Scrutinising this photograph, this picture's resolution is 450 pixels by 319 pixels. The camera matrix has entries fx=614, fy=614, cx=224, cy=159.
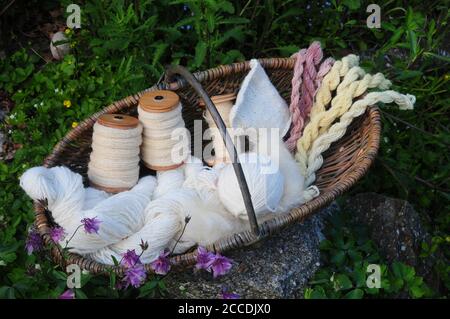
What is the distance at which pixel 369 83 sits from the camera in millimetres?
1881

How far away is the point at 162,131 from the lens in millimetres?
1804

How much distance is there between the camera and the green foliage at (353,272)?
5.19 ft

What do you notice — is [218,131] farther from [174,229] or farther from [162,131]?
[174,229]

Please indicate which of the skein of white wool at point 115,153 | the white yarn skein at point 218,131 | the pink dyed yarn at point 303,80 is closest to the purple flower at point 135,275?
the skein of white wool at point 115,153

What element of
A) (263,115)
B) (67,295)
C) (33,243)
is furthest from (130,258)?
(263,115)

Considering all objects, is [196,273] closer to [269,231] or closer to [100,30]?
[269,231]

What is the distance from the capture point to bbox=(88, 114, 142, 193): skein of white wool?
67.9 inches

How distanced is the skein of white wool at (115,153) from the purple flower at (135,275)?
46 cm

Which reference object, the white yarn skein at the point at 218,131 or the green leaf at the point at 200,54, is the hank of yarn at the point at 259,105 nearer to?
the white yarn skein at the point at 218,131

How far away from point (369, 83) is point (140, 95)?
70cm

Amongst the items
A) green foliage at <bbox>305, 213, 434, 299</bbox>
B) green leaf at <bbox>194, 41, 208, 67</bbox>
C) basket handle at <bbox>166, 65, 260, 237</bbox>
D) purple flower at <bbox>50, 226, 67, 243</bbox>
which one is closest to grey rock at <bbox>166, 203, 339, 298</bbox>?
green foliage at <bbox>305, 213, 434, 299</bbox>

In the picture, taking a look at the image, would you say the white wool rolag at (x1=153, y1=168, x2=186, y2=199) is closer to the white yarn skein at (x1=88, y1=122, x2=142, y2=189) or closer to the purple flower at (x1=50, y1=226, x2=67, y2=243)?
the white yarn skein at (x1=88, y1=122, x2=142, y2=189)

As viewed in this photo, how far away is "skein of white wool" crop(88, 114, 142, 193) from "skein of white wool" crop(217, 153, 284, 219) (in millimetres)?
277
